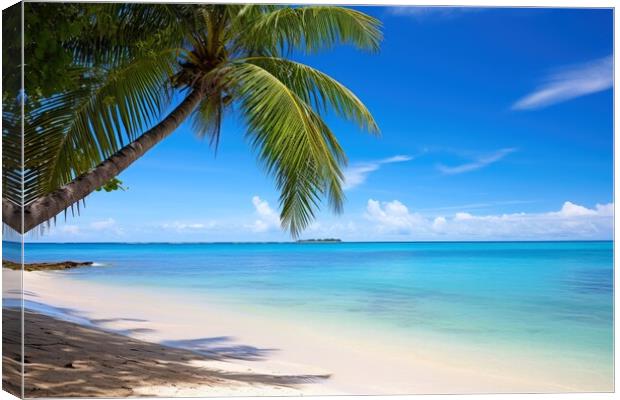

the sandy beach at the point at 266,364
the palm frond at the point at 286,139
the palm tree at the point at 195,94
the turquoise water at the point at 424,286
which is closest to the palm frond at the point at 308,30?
the palm tree at the point at 195,94

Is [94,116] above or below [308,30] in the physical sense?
below

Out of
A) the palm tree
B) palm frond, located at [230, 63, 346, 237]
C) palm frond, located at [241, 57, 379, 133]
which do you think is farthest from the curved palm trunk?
palm frond, located at [241, 57, 379, 133]

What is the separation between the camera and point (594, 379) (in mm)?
3734

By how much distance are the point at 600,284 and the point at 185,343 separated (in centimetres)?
495

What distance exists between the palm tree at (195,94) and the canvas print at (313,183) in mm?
12

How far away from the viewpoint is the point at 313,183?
3.23 m

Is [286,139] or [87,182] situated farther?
[286,139]

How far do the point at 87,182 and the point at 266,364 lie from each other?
174 cm

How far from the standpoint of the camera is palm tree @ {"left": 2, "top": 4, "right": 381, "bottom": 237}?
3.09 meters

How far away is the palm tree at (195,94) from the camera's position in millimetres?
3092

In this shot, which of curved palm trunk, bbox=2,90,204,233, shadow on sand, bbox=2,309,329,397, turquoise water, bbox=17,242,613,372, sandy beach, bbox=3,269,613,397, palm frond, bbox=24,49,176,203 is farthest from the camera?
turquoise water, bbox=17,242,613,372

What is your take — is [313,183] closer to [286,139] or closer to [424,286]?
[286,139]

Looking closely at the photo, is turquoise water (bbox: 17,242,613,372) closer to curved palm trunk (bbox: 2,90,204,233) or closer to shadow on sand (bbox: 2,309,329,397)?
shadow on sand (bbox: 2,309,329,397)

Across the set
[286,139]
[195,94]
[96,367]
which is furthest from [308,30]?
[96,367]
